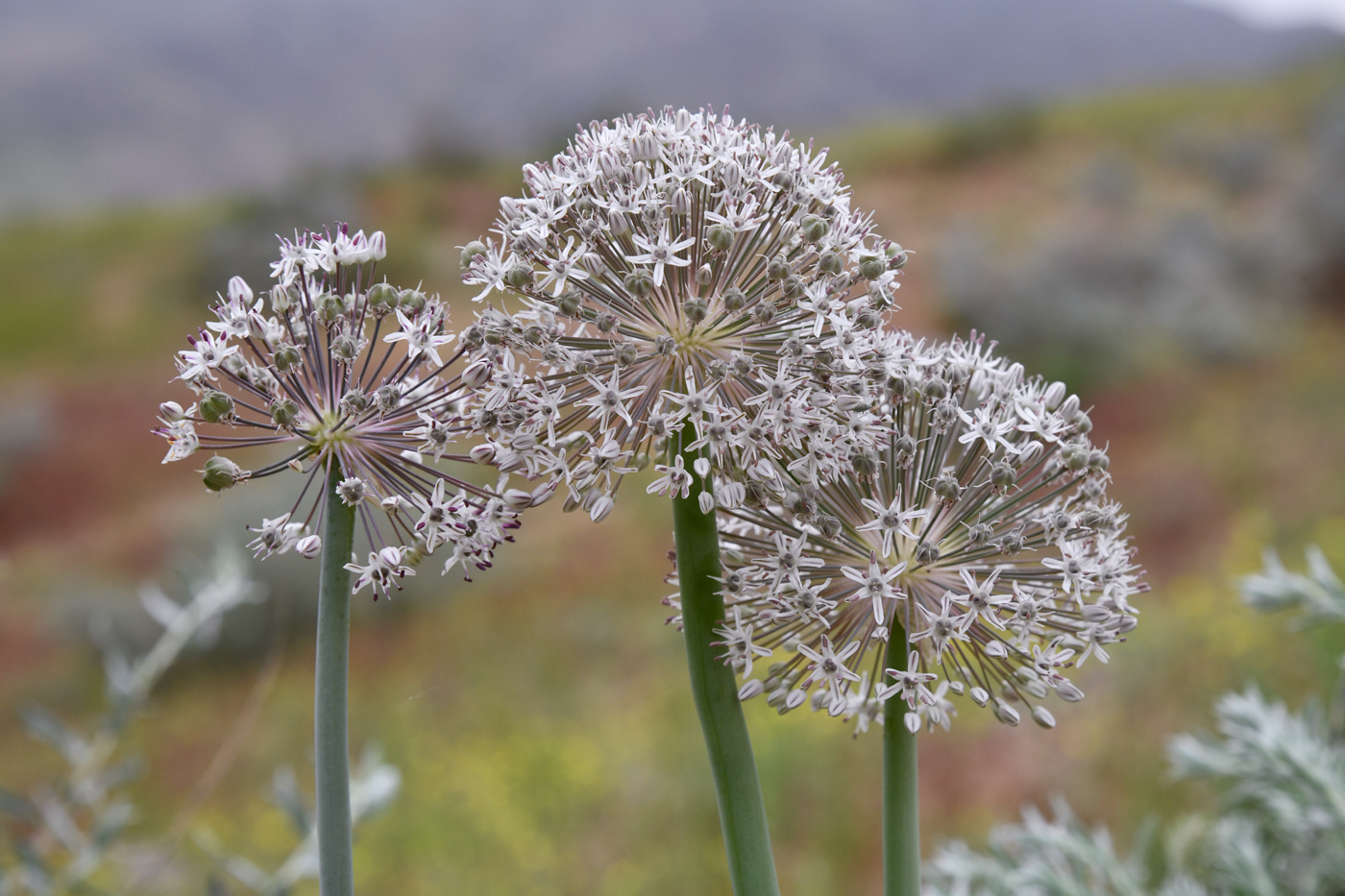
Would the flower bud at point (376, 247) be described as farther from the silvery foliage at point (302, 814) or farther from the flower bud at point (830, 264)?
the silvery foliage at point (302, 814)

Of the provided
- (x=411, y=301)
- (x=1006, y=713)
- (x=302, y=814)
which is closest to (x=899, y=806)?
(x=1006, y=713)

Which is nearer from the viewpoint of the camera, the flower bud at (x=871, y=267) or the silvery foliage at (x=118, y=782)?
the flower bud at (x=871, y=267)

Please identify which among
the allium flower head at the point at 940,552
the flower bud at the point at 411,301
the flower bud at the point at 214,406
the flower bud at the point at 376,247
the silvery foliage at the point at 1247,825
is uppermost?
the flower bud at the point at 376,247

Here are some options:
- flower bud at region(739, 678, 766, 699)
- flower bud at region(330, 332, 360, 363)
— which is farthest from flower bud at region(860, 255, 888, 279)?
flower bud at region(330, 332, 360, 363)

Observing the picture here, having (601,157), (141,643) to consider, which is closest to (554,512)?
(141,643)

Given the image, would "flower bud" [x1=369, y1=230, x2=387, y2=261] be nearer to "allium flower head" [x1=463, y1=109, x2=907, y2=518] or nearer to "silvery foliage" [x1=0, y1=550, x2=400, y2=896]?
"allium flower head" [x1=463, y1=109, x2=907, y2=518]

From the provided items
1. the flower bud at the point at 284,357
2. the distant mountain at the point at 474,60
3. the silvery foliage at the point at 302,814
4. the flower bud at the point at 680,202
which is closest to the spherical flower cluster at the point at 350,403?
the flower bud at the point at 284,357

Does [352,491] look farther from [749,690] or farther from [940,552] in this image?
[940,552]

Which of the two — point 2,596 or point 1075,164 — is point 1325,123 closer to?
point 1075,164
